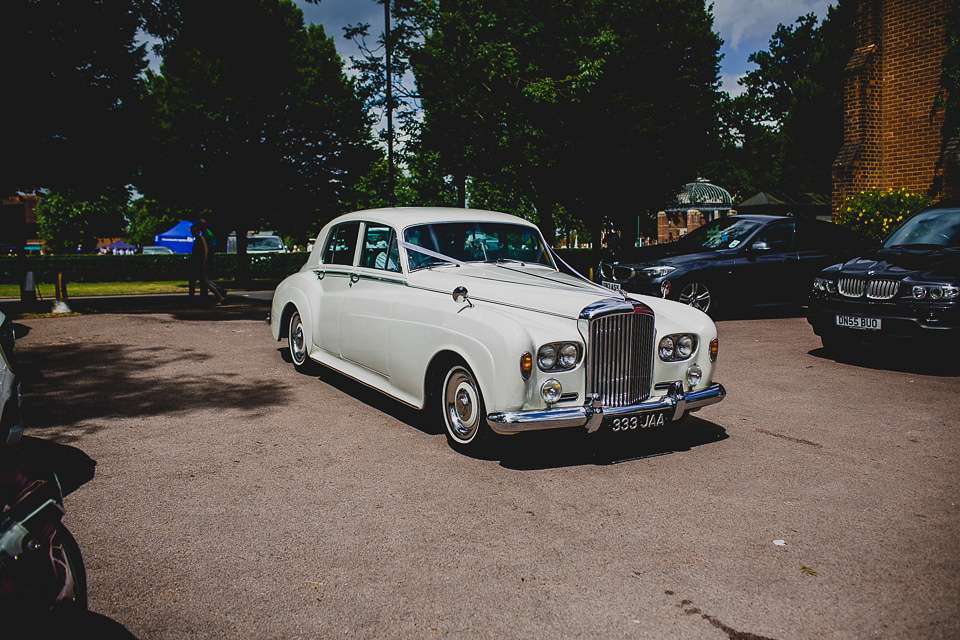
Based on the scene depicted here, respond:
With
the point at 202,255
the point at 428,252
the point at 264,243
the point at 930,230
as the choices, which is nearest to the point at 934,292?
the point at 930,230

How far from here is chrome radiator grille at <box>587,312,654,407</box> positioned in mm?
5094

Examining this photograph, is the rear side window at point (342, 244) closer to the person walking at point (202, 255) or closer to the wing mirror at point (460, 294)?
the wing mirror at point (460, 294)

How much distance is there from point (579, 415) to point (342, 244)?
12.3 ft

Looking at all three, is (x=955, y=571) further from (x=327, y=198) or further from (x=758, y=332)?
(x=327, y=198)

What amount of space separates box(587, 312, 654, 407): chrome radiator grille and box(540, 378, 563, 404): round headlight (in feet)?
0.85

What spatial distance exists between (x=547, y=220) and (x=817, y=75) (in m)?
39.0

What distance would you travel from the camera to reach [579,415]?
16.0ft

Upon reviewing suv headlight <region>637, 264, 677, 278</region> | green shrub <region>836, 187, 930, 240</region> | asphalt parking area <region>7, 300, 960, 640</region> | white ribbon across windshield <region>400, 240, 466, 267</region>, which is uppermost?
green shrub <region>836, 187, 930, 240</region>

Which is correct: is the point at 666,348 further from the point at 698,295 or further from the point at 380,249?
the point at 698,295

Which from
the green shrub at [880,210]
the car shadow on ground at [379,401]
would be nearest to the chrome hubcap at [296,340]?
the car shadow on ground at [379,401]

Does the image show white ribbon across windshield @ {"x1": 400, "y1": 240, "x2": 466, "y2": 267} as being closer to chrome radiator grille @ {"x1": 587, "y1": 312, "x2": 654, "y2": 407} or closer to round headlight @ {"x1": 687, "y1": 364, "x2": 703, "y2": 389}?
chrome radiator grille @ {"x1": 587, "y1": 312, "x2": 654, "y2": 407}

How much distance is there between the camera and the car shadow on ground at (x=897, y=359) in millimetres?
8625

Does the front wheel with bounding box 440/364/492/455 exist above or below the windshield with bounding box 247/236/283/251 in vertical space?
below

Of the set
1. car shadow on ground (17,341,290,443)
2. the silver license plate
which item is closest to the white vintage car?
car shadow on ground (17,341,290,443)
